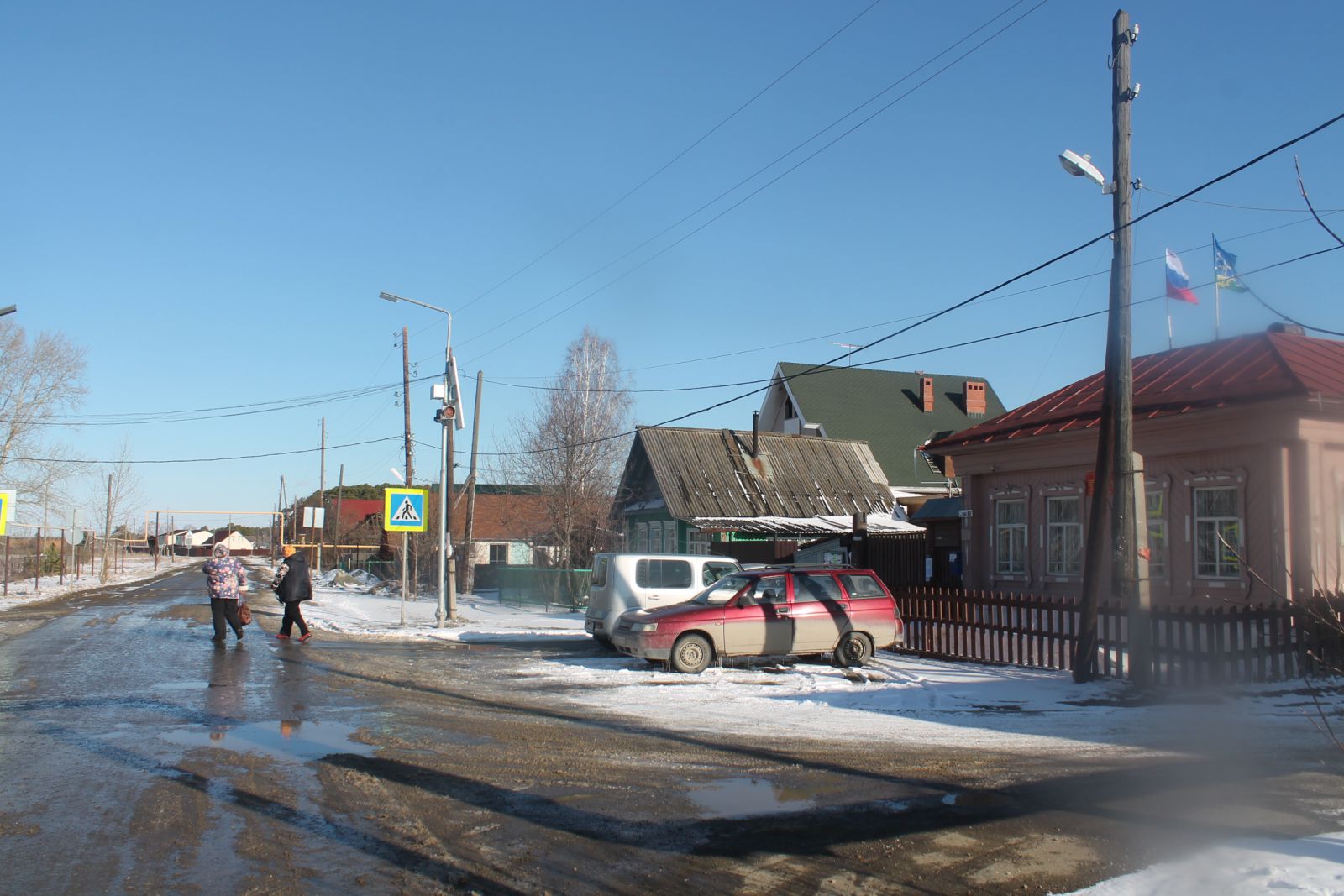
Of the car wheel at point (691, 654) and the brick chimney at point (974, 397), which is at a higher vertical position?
the brick chimney at point (974, 397)

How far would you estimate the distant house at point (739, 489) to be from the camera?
3184cm

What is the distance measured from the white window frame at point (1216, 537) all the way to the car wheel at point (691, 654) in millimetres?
8374

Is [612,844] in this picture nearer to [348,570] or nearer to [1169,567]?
[1169,567]

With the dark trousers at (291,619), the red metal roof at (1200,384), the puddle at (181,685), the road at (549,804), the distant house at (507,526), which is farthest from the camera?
the distant house at (507,526)

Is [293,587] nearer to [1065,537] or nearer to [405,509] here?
[405,509]

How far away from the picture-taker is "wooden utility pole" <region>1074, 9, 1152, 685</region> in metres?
12.8

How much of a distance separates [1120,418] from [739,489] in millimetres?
Result: 21290

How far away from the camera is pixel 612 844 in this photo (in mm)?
6160

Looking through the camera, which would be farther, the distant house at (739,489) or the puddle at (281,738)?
the distant house at (739,489)

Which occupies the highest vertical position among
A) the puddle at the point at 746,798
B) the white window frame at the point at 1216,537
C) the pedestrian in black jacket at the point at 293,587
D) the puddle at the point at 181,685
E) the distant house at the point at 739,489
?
the distant house at the point at 739,489

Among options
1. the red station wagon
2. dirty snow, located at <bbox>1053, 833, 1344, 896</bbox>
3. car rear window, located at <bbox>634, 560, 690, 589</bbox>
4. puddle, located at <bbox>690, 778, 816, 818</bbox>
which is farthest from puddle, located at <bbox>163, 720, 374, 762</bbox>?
car rear window, located at <bbox>634, 560, 690, 589</bbox>

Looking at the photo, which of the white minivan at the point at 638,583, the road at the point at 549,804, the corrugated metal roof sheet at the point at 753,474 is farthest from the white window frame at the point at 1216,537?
the corrugated metal roof sheet at the point at 753,474

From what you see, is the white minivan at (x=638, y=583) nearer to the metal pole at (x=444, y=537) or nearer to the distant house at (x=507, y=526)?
the metal pole at (x=444, y=537)

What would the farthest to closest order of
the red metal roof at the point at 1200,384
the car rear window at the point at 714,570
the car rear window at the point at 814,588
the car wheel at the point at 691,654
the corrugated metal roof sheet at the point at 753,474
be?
the corrugated metal roof sheet at the point at 753,474, the car rear window at the point at 714,570, the red metal roof at the point at 1200,384, the car rear window at the point at 814,588, the car wheel at the point at 691,654
